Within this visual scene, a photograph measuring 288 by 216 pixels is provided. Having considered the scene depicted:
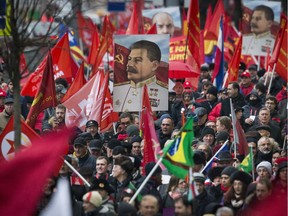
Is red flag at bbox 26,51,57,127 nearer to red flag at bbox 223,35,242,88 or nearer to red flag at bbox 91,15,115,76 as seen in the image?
red flag at bbox 223,35,242,88

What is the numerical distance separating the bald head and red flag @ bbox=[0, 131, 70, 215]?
1949 centimetres

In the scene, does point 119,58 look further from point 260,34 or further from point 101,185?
point 260,34

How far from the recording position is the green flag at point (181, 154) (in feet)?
51.8

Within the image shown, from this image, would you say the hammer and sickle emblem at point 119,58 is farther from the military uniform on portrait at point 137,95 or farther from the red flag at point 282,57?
the red flag at point 282,57

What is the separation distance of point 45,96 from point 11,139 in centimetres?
388

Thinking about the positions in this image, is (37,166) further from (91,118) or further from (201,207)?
(91,118)

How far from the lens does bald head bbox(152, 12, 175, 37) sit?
3269cm

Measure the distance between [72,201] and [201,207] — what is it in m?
1.44

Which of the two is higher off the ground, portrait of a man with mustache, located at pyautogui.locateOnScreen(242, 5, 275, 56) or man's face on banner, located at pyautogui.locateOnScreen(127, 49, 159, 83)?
man's face on banner, located at pyautogui.locateOnScreen(127, 49, 159, 83)

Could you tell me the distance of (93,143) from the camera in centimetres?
1994

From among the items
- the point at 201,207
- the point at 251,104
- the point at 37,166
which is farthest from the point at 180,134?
the point at 251,104

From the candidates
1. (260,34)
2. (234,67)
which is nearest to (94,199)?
(234,67)

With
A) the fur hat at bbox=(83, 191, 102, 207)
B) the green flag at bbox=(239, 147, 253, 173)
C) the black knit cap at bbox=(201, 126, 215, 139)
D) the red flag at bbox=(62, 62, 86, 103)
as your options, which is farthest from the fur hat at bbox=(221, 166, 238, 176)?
the red flag at bbox=(62, 62, 86, 103)

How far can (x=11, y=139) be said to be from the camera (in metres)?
17.5
